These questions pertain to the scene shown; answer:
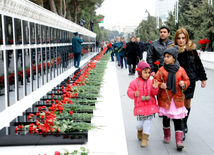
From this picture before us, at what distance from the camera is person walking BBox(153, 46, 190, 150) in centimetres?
452

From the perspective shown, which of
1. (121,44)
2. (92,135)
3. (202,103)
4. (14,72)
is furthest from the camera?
(121,44)

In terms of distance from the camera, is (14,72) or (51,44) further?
(51,44)

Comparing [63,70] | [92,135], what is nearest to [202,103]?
[92,135]

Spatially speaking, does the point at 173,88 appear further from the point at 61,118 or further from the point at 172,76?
the point at 61,118

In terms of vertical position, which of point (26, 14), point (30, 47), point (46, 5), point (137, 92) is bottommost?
point (137, 92)

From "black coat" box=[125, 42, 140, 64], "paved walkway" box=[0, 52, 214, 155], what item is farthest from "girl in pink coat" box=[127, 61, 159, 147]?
"black coat" box=[125, 42, 140, 64]

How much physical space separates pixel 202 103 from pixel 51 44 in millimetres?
5714

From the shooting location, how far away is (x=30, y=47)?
808 centimetres

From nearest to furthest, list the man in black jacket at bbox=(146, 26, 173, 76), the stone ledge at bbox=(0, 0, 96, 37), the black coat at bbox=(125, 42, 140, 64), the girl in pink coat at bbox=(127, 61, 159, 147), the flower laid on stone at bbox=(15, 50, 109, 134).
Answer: the girl in pink coat at bbox=(127, 61, 159, 147)
the flower laid on stone at bbox=(15, 50, 109, 134)
the man in black jacket at bbox=(146, 26, 173, 76)
the stone ledge at bbox=(0, 0, 96, 37)
the black coat at bbox=(125, 42, 140, 64)

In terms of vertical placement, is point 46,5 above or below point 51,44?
above

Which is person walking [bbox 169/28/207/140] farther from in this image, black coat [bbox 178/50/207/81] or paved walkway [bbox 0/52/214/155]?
paved walkway [bbox 0/52/214/155]

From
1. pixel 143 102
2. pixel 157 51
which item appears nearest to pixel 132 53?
pixel 157 51

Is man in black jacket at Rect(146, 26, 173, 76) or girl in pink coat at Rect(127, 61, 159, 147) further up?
man in black jacket at Rect(146, 26, 173, 76)

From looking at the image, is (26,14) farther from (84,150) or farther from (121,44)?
(121,44)
